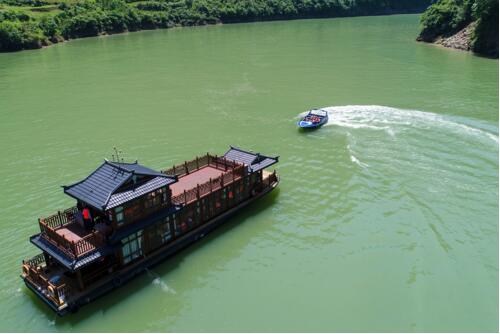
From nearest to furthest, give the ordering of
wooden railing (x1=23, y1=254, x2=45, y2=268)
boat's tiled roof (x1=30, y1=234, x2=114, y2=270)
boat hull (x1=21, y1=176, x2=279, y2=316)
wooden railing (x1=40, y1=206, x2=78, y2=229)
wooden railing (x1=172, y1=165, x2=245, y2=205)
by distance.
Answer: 1. boat's tiled roof (x1=30, y1=234, x2=114, y2=270)
2. boat hull (x1=21, y1=176, x2=279, y2=316)
3. wooden railing (x1=23, y1=254, x2=45, y2=268)
4. wooden railing (x1=40, y1=206, x2=78, y2=229)
5. wooden railing (x1=172, y1=165, x2=245, y2=205)

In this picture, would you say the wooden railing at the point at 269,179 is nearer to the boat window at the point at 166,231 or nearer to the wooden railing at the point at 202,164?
the wooden railing at the point at 202,164

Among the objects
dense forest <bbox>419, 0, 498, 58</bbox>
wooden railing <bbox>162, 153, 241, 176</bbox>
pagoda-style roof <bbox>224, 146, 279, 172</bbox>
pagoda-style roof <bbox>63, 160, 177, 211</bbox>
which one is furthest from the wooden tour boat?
dense forest <bbox>419, 0, 498, 58</bbox>

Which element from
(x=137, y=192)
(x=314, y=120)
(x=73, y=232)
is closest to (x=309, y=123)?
(x=314, y=120)

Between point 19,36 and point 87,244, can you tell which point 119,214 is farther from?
point 19,36

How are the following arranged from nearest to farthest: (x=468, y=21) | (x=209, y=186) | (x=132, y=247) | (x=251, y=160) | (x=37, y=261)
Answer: (x=37, y=261) < (x=132, y=247) < (x=209, y=186) < (x=251, y=160) < (x=468, y=21)

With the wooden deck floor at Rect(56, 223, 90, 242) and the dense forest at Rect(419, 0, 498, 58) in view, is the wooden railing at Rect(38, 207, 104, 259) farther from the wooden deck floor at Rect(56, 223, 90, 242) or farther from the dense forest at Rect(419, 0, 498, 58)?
the dense forest at Rect(419, 0, 498, 58)

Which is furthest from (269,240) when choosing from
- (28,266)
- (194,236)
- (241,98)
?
(241,98)

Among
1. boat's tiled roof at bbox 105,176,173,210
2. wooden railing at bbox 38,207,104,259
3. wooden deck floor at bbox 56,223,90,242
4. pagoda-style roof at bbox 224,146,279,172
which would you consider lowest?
wooden deck floor at bbox 56,223,90,242
